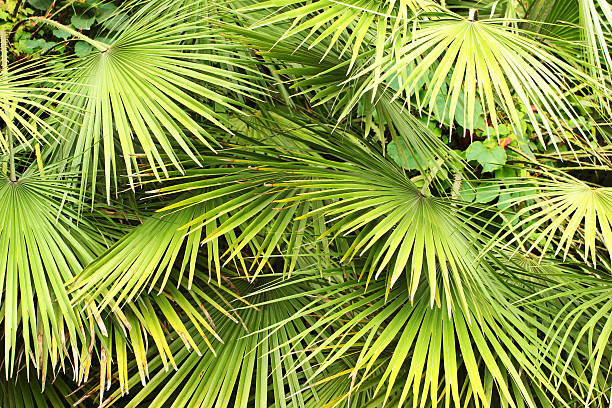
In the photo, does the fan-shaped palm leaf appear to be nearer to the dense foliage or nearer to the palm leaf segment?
the dense foliage

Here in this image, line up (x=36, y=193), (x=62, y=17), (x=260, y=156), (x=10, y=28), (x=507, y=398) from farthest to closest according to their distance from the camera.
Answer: (x=62, y=17)
(x=10, y=28)
(x=260, y=156)
(x=36, y=193)
(x=507, y=398)

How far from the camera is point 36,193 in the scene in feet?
3.89

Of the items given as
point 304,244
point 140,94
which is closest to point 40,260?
point 140,94

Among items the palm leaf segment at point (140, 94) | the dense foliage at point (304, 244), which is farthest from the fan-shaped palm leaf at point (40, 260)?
the palm leaf segment at point (140, 94)

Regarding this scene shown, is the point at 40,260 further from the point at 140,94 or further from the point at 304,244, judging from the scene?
the point at 304,244

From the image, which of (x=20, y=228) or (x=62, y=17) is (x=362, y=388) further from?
(x=62, y=17)

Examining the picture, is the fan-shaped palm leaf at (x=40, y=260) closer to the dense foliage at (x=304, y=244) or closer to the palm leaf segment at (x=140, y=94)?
the dense foliage at (x=304, y=244)

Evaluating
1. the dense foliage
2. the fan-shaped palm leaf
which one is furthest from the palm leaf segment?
the fan-shaped palm leaf

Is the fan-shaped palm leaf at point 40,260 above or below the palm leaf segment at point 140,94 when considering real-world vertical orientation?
below

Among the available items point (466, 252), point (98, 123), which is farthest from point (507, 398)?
point (98, 123)

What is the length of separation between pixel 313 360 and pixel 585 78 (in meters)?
0.85

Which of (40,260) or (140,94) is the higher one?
(140,94)

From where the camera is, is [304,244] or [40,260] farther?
[304,244]

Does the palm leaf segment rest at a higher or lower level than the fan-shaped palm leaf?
higher
